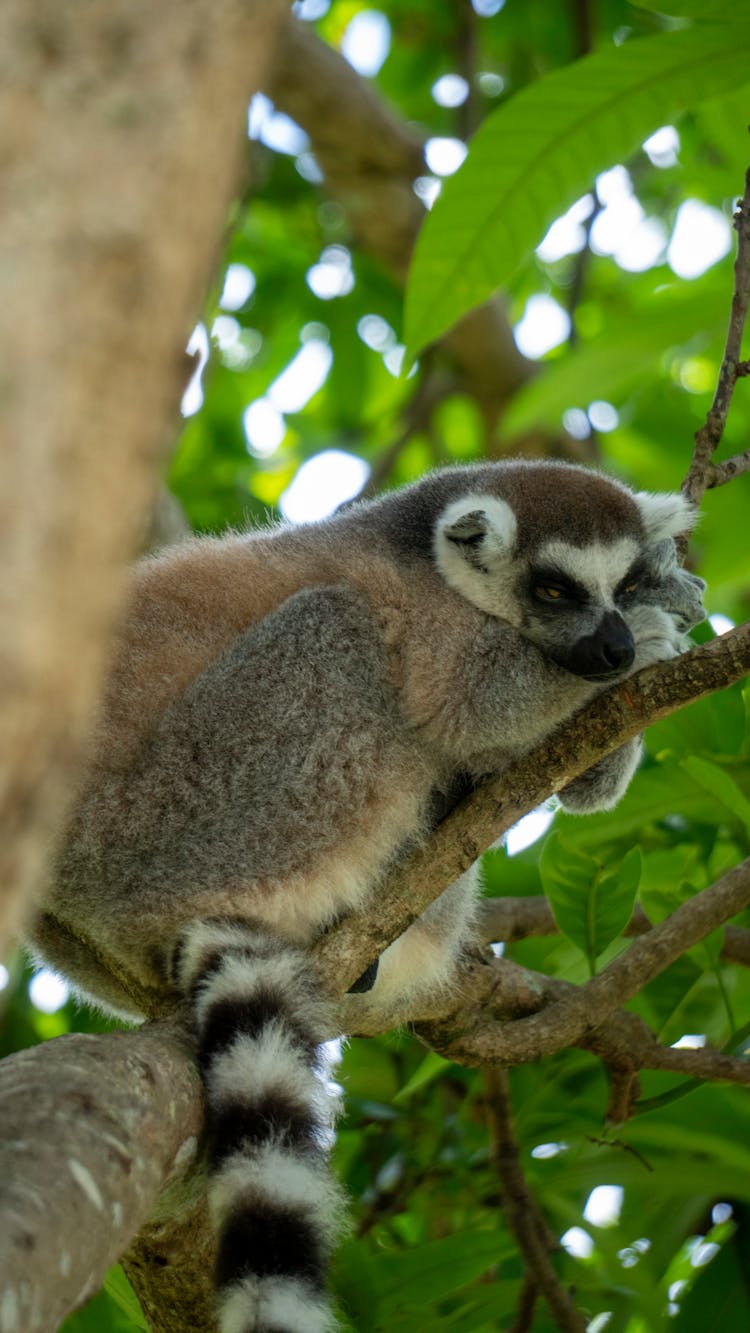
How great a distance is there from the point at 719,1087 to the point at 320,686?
1694 mm

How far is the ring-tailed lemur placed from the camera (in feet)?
10.4

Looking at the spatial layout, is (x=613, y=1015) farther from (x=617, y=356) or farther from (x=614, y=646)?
(x=617, y=356)

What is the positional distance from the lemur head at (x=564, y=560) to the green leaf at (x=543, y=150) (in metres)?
0.77

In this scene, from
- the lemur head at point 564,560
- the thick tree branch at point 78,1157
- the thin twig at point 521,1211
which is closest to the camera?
the thick tree branch at point 78,1157

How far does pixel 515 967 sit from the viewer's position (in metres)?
3.66

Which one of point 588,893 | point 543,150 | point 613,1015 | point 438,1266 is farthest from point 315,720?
point 543,150

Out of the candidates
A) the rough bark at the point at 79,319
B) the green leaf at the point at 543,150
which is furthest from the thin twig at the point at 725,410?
the rough bark at the point at 79,319

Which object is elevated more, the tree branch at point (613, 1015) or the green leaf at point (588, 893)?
the green leaf at point (588, 893)

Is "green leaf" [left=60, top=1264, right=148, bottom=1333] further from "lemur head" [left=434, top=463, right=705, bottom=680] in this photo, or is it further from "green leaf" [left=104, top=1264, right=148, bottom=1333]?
"lemur head" [left=434, top=463, right=705, bottom=680]

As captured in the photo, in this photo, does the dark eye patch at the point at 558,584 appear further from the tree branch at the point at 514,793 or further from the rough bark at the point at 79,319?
the rough bark at the point at 79,319

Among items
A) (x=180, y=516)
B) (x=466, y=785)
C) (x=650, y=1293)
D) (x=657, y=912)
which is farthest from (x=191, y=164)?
(x=180, y=516)

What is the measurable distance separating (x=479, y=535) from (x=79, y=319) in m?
2.94

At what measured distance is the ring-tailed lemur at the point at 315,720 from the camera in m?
3.18

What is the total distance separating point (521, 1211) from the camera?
346cm
